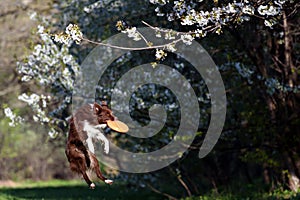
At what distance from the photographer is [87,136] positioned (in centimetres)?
1007

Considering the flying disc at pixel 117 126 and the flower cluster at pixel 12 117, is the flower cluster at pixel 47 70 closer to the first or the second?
the flower cluster at pixel 12 117

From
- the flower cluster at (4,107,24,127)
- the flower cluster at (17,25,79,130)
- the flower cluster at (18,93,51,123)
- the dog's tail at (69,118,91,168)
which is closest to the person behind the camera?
the dog's tail at (69,118,91,168)

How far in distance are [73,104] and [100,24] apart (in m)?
2.31

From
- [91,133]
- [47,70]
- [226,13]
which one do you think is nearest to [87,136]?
[91,133]

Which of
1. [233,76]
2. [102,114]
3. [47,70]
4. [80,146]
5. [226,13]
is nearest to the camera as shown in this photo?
[226,13]

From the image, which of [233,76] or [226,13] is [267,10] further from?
[233,76]

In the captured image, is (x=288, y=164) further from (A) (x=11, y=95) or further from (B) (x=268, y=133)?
(A) (x=11, y=95)

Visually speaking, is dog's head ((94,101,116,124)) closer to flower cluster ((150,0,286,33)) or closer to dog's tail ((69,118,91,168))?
dog's tail ((69,118,91,168))

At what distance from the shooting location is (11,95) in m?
29.5

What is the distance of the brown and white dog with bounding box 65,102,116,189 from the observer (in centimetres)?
1002

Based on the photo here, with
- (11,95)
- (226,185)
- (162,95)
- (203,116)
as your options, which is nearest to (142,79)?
(162,95)

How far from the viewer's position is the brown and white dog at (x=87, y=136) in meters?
10.0

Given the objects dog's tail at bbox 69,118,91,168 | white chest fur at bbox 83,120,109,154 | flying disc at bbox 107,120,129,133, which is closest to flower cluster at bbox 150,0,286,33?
flying disc at bbox 107,120,129,133

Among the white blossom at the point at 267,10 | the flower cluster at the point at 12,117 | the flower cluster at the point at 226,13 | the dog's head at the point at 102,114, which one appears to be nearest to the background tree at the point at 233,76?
the flower cluster at the point at 12,117
